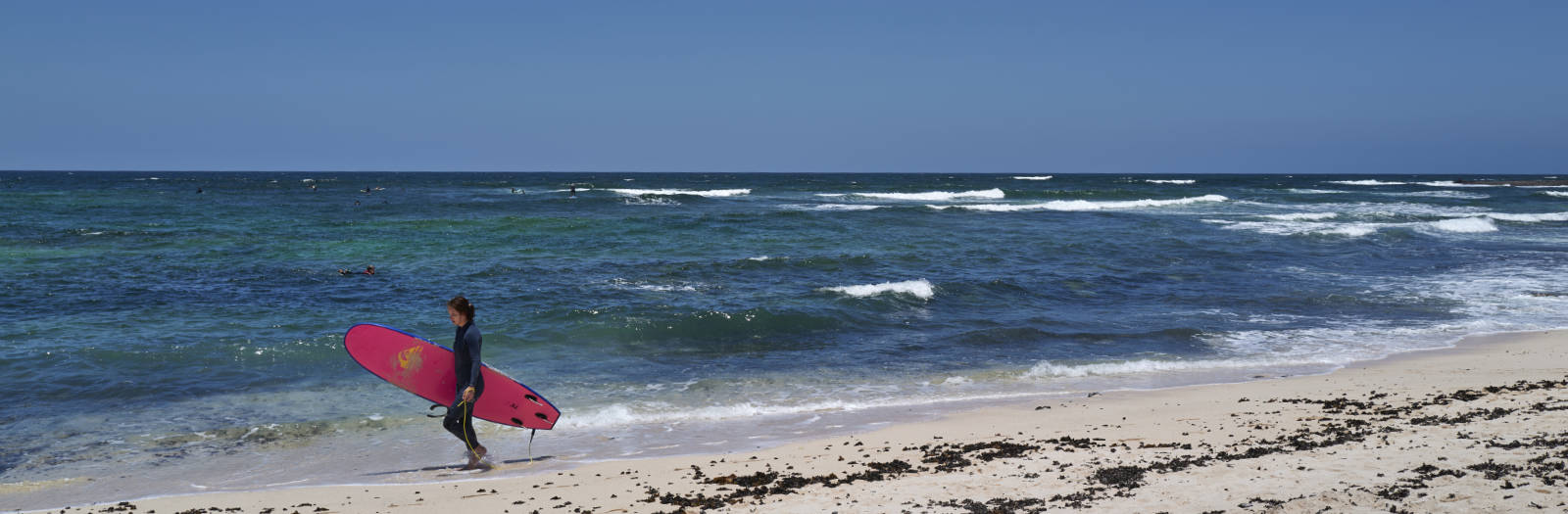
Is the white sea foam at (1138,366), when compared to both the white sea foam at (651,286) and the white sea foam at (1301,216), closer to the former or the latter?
the white sea foam at (651,286)

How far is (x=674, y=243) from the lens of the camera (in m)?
27.1

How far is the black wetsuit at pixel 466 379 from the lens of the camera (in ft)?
24.1

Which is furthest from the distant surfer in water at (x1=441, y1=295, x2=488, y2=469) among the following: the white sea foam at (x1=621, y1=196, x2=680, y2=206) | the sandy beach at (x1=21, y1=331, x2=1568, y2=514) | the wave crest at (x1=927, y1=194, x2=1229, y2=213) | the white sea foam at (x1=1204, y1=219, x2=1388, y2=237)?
the white sea foam at (x1=621, y1=196, x2=680, y2=206)

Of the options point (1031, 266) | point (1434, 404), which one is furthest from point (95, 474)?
point (1031, 266)

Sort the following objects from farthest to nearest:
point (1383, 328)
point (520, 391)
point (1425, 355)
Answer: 1. point (1383, 328)
2. point (1425, 355)
3. point (520, 391)

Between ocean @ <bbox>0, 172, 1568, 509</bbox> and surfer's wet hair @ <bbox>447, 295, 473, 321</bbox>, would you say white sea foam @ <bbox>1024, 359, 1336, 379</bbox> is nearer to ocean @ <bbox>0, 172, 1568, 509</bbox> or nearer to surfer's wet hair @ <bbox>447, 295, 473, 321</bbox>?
ocean @ <bbox>0, 172, 1568, 509</bbox>

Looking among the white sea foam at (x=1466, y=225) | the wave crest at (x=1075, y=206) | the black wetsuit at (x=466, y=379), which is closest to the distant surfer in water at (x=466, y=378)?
the black wetsuit at (x=466, y=379)

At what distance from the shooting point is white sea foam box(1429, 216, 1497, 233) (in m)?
35.1

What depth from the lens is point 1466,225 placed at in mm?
36000

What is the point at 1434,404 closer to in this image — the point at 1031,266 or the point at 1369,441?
the point at 1369,441

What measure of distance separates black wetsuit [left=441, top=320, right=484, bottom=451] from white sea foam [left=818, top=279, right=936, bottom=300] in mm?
10204

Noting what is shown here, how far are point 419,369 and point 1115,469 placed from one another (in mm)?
5819

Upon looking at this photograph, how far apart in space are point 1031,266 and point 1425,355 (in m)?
10.4

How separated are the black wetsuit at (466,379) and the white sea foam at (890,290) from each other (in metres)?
10.2
